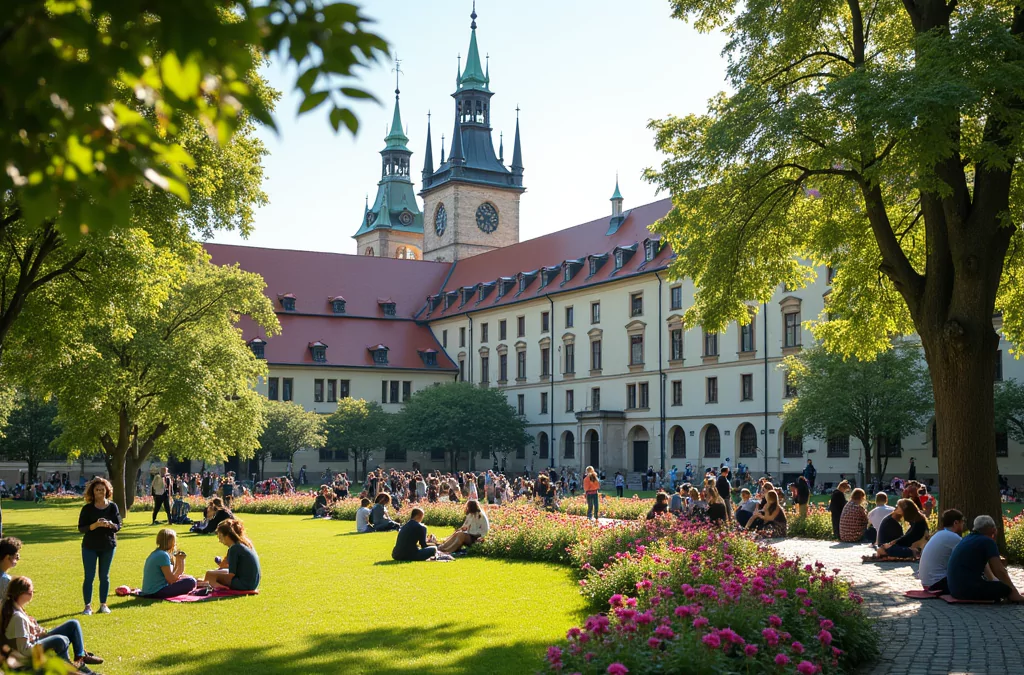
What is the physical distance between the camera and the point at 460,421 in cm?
6894

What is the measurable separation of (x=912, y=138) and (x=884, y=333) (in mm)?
9000

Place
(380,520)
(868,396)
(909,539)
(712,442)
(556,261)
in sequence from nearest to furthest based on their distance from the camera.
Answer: (909,539)
(380,520)
(868,396)
(712,442)
(556,261)

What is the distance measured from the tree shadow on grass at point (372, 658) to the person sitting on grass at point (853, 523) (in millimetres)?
13021

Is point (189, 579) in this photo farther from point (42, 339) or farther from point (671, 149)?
point (671, 149)

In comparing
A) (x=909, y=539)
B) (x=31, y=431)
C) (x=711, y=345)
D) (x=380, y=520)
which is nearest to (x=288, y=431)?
(x=31, y=431)

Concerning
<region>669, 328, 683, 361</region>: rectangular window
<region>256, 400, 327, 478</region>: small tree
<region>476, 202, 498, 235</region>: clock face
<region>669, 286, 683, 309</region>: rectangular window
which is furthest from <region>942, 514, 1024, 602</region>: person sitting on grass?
<region>476, 202, 498, 235</region>: clock face

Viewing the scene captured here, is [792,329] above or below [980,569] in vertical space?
above

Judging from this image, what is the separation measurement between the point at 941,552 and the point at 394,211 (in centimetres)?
11298

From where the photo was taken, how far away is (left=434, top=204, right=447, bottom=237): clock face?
101438mm

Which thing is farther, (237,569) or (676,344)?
(676,344)

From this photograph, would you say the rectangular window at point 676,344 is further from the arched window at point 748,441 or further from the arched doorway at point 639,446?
the arched window at point 748,441

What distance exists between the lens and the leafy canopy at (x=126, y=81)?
3031 mm

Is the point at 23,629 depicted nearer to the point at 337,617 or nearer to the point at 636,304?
the point at 337,617

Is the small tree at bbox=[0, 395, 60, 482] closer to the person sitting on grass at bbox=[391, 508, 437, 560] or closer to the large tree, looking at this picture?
the person sitting on grass at bbox=[391, 508, 437, 560]
